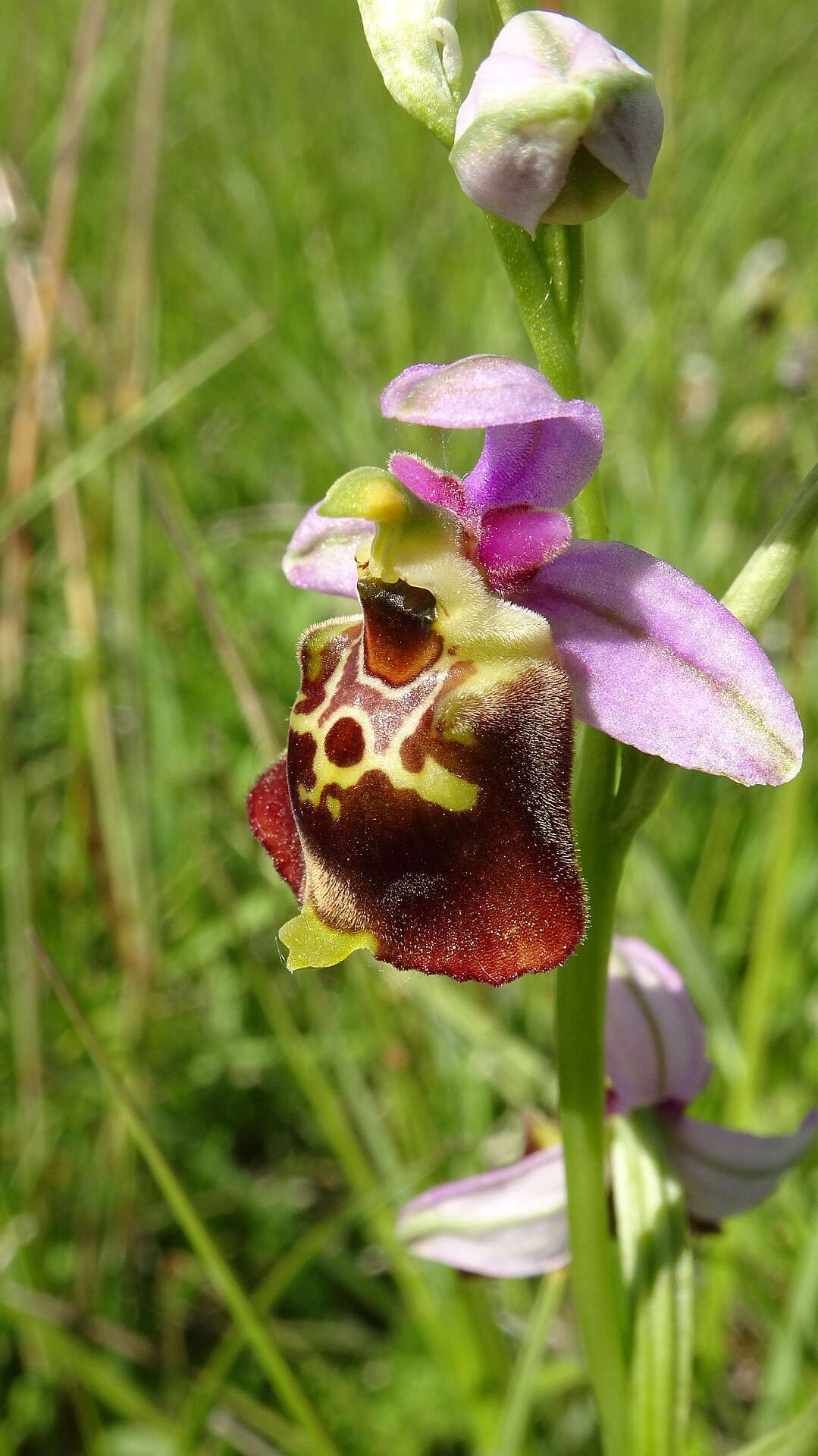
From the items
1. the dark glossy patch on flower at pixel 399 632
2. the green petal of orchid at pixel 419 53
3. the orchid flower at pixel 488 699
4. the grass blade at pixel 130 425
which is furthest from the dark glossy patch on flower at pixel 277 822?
the grass blade at pixel 130 425

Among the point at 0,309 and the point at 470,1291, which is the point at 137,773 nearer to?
the point at 470,1291

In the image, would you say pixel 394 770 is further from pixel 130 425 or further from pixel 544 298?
pixel 130 425

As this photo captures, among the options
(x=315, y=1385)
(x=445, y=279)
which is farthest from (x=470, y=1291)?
(x=445, y=279)

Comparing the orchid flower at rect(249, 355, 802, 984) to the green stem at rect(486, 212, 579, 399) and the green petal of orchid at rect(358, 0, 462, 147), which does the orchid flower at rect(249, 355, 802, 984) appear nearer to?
the green stem at rect(486, 212, 579, 399)

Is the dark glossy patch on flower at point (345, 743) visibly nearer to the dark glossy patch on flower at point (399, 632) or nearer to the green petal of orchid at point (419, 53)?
the dark glossy patch on flower at point (399, 632)

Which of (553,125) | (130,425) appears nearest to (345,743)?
(553,125)
